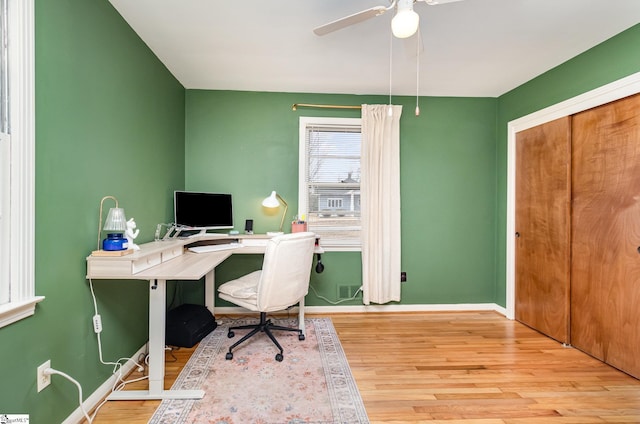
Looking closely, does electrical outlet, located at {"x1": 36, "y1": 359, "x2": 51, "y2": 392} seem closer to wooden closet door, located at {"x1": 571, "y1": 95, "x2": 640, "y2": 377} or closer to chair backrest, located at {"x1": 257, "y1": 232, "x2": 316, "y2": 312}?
chair backrest, located at {"x1": 257, "y1": 232, "x2": 316, "y2": 312}

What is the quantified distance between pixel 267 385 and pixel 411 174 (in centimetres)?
251

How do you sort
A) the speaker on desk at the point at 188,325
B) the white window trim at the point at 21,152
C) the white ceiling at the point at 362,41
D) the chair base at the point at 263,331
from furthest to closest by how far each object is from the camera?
the speaker on desk at the point at 188,325, the chair base at the point at 263,331, the white ceiling at the point at 362,41, the white window trim at the point at 21,152

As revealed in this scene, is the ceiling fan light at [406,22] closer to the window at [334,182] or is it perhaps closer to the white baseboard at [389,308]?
the window at [334,182]

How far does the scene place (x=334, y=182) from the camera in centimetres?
332

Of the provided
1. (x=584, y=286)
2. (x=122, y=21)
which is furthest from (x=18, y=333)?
(x=584, y=286)

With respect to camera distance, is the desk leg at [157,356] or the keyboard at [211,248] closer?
the desk leg at [157,356]

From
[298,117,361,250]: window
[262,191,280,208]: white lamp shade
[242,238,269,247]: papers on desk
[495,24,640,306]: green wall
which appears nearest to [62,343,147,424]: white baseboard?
[242,238,269,247]: papers on desk

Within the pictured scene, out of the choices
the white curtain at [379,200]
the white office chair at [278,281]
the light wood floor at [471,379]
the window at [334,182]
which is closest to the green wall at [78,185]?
the light wood floor at [471,379]

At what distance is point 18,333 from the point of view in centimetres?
125

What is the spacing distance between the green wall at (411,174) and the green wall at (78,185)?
2.94ft

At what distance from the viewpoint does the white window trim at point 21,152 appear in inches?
48.6

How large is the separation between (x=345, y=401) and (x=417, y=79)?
2.78 meters

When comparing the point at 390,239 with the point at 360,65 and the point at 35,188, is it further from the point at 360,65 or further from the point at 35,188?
the point at 35,188

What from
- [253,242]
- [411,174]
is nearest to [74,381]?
[253,242]
